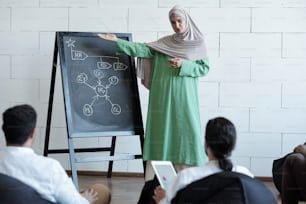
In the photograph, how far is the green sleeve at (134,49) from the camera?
13.7ft

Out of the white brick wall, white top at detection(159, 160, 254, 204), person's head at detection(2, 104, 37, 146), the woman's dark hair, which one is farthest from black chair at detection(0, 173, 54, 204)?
the white brick wall

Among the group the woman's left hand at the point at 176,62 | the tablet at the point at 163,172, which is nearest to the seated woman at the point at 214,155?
the tablet at the point at 163,172

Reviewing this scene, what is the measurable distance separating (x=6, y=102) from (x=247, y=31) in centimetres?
233

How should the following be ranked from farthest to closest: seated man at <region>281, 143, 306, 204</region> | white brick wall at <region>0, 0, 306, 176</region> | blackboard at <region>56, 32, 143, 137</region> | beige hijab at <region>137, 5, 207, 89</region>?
white brick wall at <region>0, 0, 306, 176</region> → blackboard at <region>56, 32, 143, 137</region> → beige hijab at <region>137, 5, 207, 89</region> → seated man at <region>281, 143, 306, 204</region>

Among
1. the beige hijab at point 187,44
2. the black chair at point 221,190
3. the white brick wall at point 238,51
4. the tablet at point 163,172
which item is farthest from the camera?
the white brick wall at point 238,51

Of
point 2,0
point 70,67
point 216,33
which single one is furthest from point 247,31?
point 2,0

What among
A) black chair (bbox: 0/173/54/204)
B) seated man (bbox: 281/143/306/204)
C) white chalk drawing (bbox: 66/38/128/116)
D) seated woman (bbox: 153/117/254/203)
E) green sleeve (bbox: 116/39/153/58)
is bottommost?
seated man (bbox: 281/143/306/204)

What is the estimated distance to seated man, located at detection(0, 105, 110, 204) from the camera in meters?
2.16

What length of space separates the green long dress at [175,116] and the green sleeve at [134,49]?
0.16 meters

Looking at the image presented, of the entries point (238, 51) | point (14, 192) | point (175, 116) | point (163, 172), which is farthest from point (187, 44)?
point (14, 192)

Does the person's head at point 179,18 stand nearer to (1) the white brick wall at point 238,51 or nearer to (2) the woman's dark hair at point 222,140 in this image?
(1) the white brick wall at point 238,51

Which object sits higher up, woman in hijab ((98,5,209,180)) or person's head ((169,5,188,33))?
person's head ((169,5,188,33))

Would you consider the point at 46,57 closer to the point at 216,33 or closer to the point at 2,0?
the point at 2,0

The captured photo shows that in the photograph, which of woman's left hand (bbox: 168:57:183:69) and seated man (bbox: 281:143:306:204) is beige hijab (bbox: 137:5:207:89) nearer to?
woman's left hand (bbox: 168:57:183:69)
